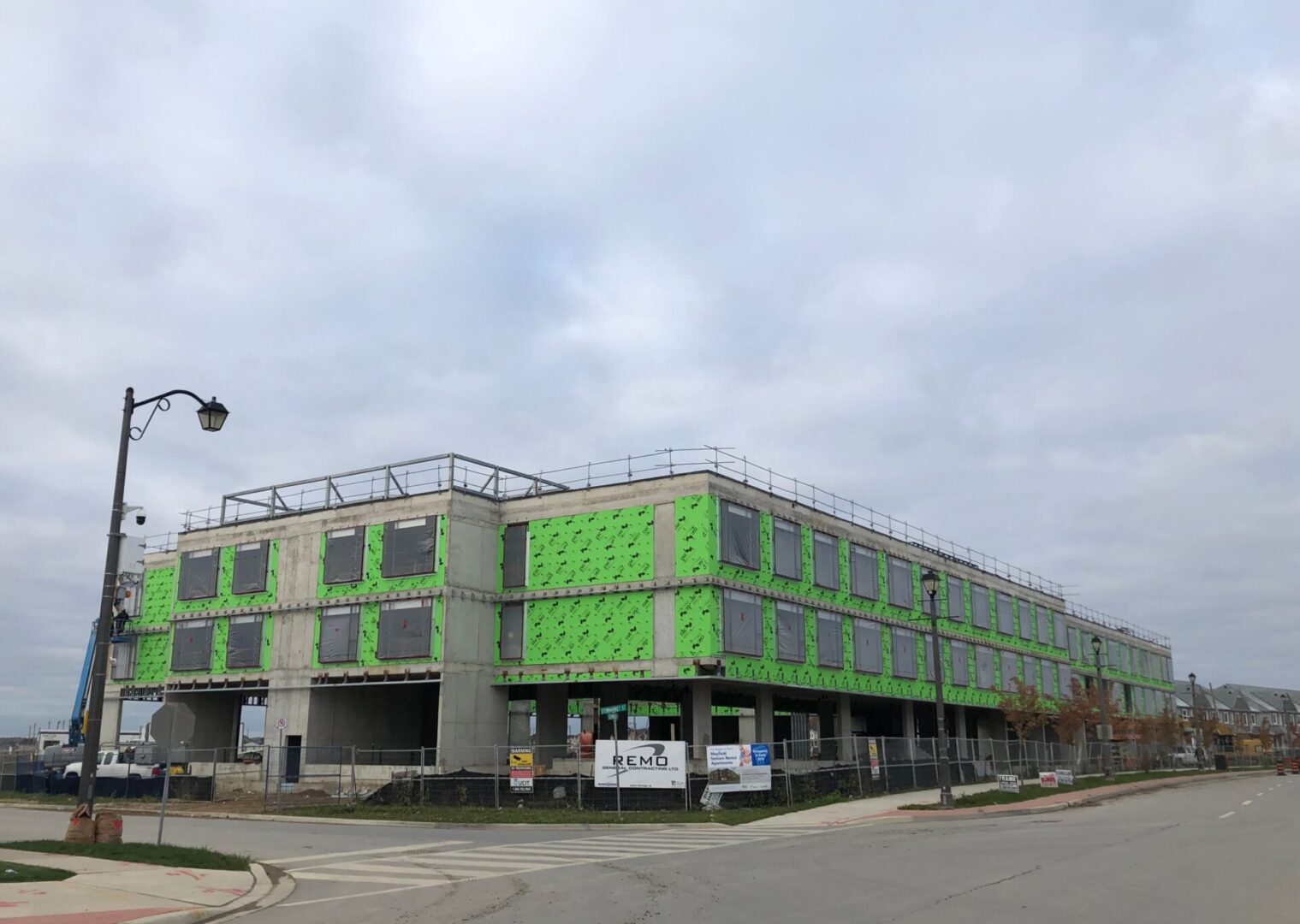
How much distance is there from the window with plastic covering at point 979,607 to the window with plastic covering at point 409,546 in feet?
104

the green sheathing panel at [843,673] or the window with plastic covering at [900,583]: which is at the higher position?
the window with plastic covering at [900,583]

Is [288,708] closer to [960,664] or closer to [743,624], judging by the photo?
[743,624]

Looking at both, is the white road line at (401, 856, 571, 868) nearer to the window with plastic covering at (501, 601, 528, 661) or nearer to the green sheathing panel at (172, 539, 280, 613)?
the window with plastic covering at (501, 601, 528, 661)

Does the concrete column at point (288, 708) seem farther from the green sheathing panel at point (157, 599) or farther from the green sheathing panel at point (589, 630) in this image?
the green sheathing panel at point (157, 599)

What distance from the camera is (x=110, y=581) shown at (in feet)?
64.4

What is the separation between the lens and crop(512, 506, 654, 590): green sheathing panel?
138 feet

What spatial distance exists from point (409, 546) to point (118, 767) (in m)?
15.0

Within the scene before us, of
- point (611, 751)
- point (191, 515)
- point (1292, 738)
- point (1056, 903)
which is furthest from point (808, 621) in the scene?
point (1292, 738)

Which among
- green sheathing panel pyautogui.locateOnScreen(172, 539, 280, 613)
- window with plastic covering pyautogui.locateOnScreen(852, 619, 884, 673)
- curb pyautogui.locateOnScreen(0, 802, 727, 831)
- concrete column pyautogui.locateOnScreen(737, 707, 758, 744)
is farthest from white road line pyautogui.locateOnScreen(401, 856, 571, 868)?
window with plastic covering pyautogui.locateOnScreen(852, 619, 884, 673)

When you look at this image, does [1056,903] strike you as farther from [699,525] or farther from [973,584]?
[973,584]

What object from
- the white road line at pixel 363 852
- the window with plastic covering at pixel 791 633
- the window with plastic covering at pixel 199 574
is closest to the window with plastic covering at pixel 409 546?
the window with plastic covering at pixel 199 574

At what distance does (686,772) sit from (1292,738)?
123089 mm

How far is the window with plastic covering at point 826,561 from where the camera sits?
4750cm

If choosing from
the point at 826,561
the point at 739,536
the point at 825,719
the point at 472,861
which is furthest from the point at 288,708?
the point at 472,861
